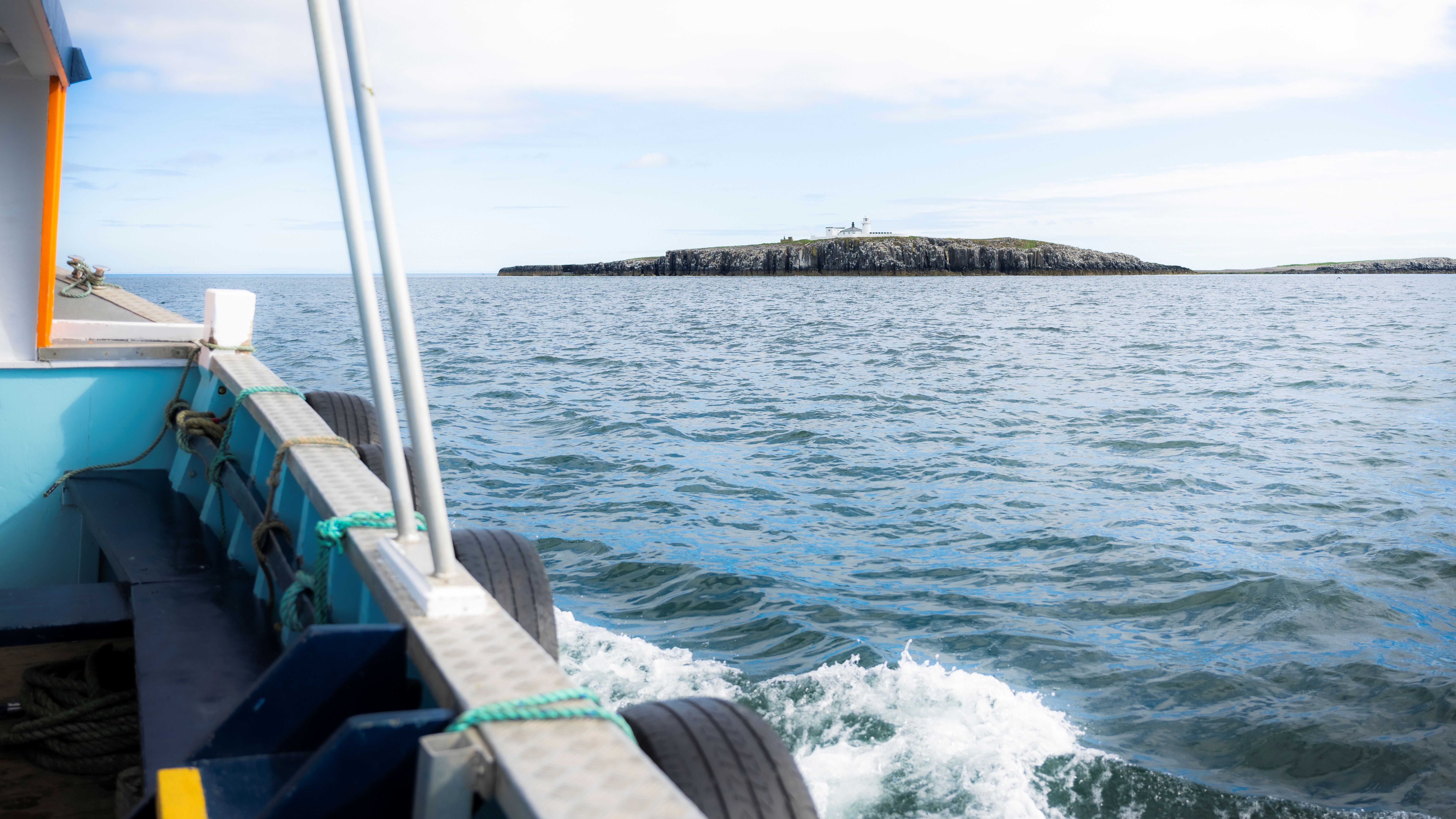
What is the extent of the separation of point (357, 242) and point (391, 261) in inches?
11.1

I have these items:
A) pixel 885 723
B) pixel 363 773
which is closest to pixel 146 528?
pixel 363 773

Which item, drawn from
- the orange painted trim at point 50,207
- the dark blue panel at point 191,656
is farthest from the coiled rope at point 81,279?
the dark blue panel at point 191,656

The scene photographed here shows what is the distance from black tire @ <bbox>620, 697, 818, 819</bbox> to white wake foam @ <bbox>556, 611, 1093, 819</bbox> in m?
2.56

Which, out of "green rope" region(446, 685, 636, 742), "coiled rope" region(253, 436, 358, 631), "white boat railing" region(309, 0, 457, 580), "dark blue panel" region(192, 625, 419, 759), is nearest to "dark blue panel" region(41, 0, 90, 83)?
"coiled rope" region(253, 436, 358, 631)

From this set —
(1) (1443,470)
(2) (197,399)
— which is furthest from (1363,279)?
(2) (197,399)

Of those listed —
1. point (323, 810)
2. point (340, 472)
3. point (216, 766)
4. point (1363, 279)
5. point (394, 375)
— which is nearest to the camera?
point (323, 810)

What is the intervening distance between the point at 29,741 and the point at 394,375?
20372mm

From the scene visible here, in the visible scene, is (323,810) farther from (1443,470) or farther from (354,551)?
(1443,470)

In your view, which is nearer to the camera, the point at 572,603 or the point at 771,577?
the point at 572,603

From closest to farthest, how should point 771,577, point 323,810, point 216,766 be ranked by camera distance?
point 323,810 → point 216,766 → point 771,577

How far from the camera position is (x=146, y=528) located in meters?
4.54

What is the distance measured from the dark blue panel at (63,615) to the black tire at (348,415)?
197 cm

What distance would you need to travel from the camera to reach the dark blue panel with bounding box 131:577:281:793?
256 centimetres

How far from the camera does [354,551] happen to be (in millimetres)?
2803
